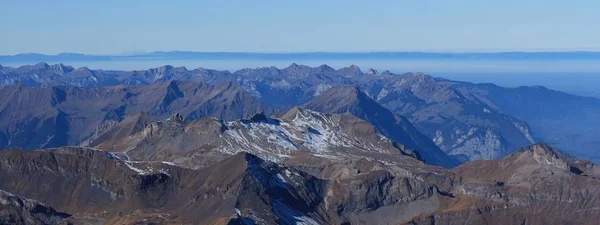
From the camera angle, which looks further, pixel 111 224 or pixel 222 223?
pixel 111 224

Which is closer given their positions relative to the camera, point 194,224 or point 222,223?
point 222,223

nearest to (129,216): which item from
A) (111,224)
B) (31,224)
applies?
(111,224)

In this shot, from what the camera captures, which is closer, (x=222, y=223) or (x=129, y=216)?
(x=222, y=223)

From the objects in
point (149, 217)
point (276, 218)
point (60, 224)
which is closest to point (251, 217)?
point (276, 218)

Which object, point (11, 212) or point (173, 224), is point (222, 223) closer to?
point (173, 224)

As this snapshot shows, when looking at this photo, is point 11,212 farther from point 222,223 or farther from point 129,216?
point 222,223

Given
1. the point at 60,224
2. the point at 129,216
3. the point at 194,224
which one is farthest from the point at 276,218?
the point at 60,224

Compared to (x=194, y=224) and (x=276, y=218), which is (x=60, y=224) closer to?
(x=194, y=224)
